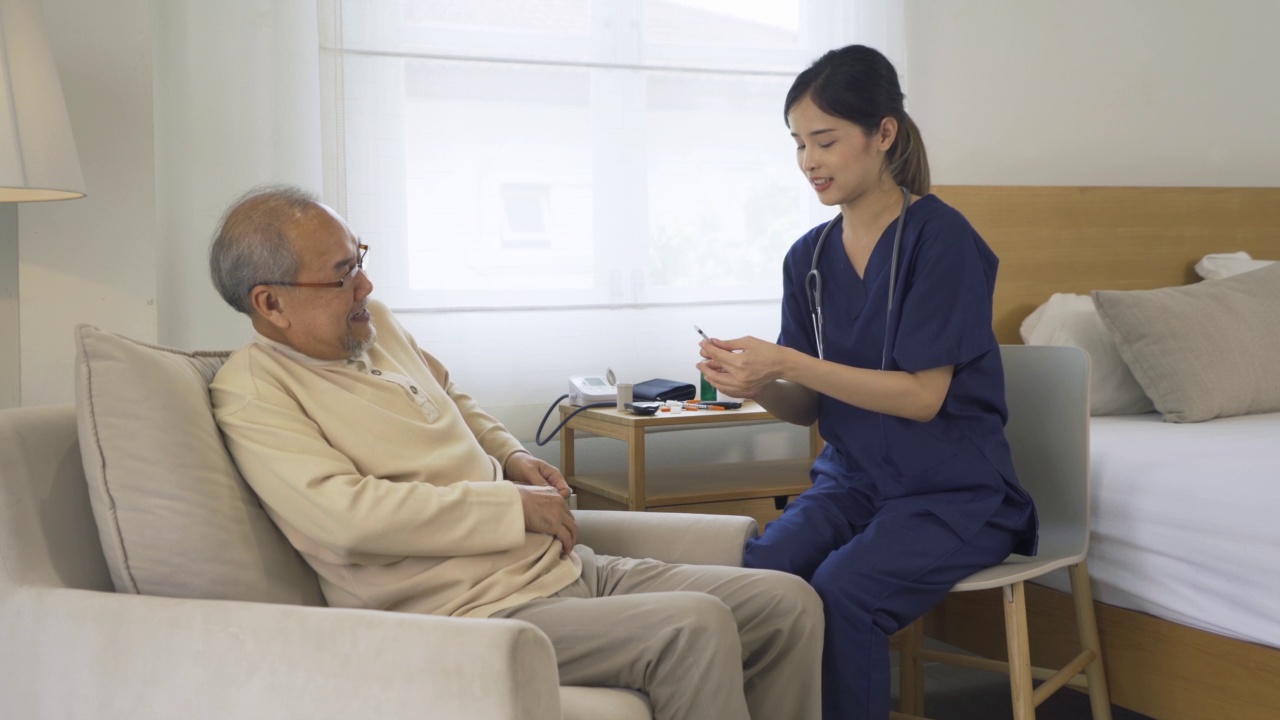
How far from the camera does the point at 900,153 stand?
6.03 feet

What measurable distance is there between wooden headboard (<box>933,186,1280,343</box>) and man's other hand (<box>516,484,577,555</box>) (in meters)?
1.81

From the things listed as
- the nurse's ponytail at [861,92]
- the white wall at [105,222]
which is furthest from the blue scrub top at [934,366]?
the white wall at [105,222]

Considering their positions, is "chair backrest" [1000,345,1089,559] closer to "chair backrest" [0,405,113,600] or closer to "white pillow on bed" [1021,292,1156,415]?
"white pillow on bed" [1021,292,1156,415]

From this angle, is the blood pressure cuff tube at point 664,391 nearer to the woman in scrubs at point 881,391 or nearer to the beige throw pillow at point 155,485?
the woman in scrubs at point 881,391

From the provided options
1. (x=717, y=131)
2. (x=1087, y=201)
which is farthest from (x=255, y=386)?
(x=1087, y=201)

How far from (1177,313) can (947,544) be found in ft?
4.06

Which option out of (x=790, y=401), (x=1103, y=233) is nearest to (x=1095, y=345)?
(x=1103, y=233)

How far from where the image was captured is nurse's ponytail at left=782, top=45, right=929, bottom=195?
177cm

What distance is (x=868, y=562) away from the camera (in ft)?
5.44

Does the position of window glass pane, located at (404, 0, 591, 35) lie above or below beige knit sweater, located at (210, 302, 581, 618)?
above

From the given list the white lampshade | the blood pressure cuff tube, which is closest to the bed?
the blood pressure cuff tube

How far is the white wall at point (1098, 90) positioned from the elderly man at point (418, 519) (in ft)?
6.96

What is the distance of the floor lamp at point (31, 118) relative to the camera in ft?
5.94

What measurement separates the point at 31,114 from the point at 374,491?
1.03m
